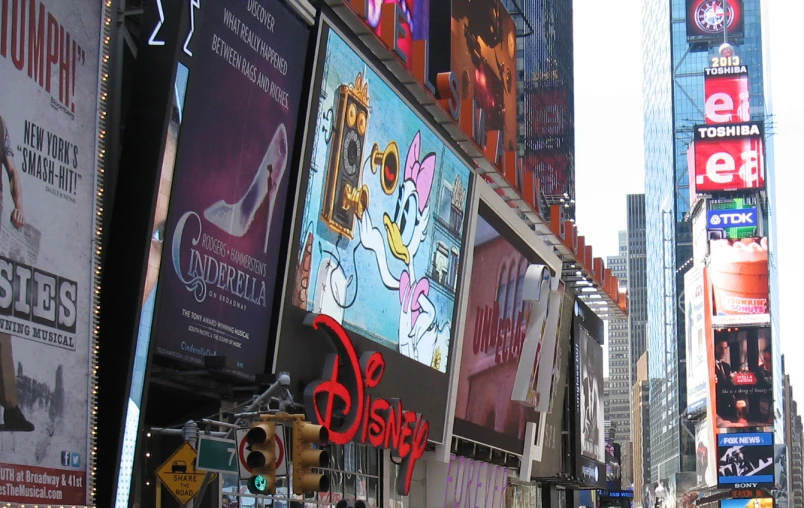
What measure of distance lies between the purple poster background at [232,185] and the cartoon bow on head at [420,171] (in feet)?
20.8

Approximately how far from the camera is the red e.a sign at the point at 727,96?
16050 cm

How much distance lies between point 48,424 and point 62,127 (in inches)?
146

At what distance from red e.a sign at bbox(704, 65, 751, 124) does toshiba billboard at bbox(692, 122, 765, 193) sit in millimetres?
4860

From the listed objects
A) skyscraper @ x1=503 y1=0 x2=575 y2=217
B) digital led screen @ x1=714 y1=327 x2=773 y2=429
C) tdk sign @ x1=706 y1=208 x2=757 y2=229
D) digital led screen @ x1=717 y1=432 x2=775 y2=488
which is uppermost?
tdk sign @ x1=706 y1=208 x2=757 y2=229

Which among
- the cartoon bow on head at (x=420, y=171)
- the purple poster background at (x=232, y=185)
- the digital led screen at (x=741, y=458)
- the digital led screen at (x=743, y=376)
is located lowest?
the purple poster background at (x=232, y=185)

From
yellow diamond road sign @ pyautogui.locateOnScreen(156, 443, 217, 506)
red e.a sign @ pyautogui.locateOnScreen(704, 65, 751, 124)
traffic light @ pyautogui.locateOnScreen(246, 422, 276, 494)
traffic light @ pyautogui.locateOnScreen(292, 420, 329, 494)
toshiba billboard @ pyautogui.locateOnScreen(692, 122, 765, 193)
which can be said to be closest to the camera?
traffic light @ pyautogui.locateOnScreen(246, 422, 276, 494)

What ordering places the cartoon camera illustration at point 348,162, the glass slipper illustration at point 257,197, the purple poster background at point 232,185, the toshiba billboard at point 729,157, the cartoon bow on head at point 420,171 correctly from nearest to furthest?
the purple poster background at point 232,185 → the glass slipper illustration at point 257,197 → the cartoon camera illustration at point 348,162 → the cartoon bow on head at point 420,171 → the toshiba billboard at point 729,157

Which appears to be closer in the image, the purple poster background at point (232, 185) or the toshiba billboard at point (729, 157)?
the purple poster background at point (232, 185)

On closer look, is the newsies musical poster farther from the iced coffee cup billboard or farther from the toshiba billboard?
the toshiba billboard

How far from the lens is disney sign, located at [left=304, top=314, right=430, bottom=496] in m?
24.7

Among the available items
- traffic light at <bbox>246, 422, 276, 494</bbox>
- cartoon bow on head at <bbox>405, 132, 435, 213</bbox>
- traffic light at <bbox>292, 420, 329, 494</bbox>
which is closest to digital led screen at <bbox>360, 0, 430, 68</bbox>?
cartoon bow on head at <bbox>405, 132, 435, 213</bbox>

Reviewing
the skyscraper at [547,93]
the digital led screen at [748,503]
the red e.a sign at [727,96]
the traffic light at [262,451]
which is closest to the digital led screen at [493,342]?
the traffic light at [262,451]

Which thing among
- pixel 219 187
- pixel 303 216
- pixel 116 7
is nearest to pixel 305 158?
pixel 303 216

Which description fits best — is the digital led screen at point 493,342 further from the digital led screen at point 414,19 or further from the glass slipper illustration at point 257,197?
the glass slipper illustration at point 257,197
